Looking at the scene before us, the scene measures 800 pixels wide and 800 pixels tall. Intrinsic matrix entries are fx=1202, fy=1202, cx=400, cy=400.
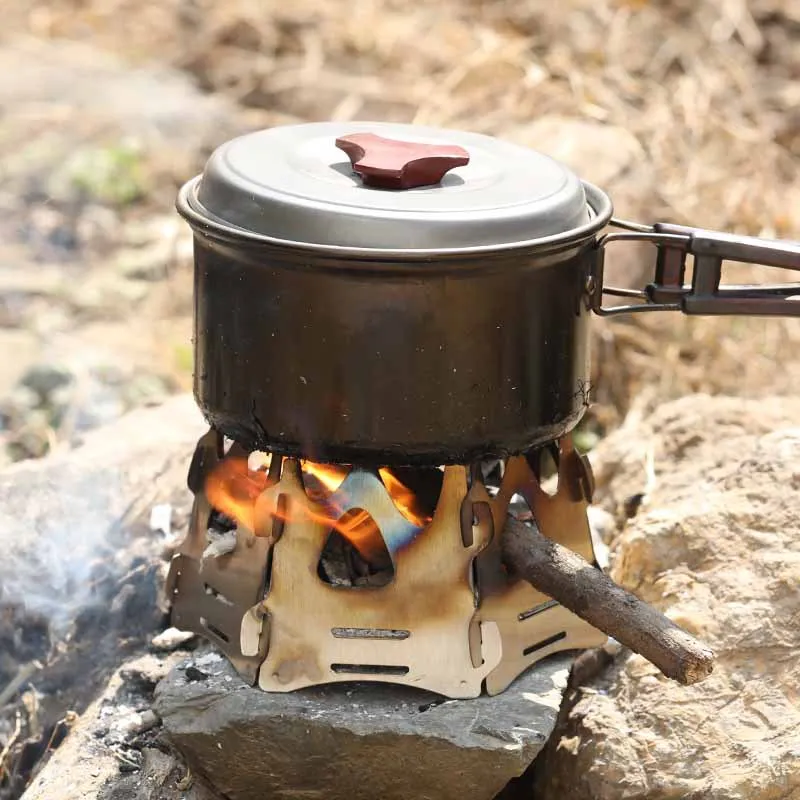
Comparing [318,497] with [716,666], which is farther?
[716,666]

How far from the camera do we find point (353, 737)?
251 cm

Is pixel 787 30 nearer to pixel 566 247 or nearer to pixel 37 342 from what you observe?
pixel 37 342

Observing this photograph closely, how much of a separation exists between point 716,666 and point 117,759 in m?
1.38

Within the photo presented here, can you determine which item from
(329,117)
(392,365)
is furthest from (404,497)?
(329,117)

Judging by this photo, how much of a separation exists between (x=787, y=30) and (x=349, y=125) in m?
6.23

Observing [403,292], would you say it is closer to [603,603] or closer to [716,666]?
[603,603]

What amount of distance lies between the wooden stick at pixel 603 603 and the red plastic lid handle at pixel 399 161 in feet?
2.58

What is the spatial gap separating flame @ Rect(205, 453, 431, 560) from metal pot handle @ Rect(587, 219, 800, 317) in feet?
2.21

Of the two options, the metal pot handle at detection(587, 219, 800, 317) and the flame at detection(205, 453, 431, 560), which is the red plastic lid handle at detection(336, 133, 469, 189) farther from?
the flame at detection(205, 453, 431, 560)

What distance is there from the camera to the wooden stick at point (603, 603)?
227cm

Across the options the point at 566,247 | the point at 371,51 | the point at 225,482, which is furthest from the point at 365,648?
the point at 371,51

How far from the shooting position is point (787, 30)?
8086 mm

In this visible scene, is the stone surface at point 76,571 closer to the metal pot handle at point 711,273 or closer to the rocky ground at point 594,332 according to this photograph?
the rocky ground at point 594,332

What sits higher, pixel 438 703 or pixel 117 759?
pixel 438 703
